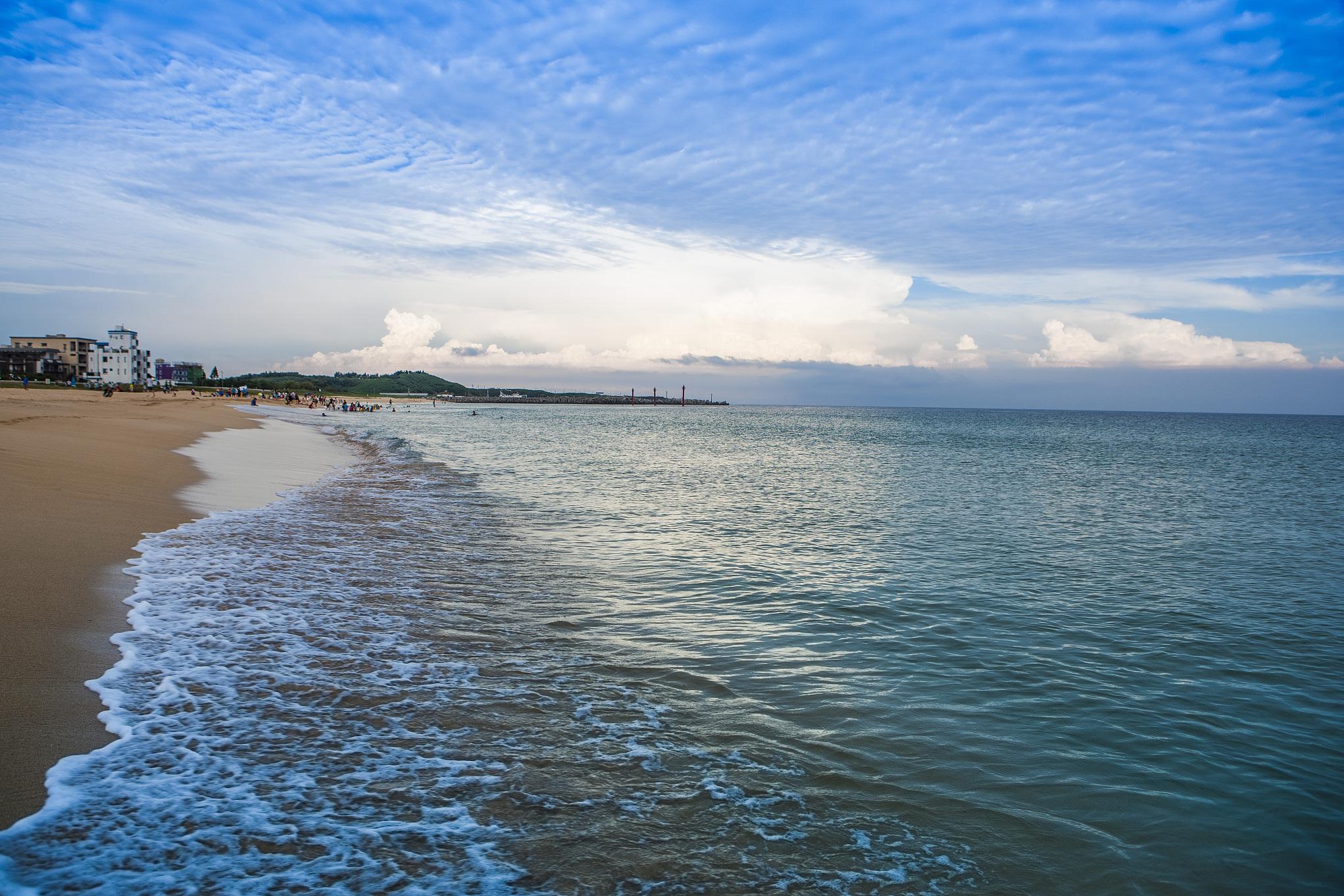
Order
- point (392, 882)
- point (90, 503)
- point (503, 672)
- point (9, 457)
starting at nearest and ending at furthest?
point (392, 882) < point (503, 672) < point (90, 503) < point (9, 457)

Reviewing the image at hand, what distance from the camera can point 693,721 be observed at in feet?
24.3

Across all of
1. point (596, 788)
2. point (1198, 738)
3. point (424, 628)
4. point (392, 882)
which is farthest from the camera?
point (424, 628)

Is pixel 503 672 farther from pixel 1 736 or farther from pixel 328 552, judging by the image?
pixel 328 552

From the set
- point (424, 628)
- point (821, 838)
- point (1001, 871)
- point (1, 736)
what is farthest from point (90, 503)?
point (1001, 871)

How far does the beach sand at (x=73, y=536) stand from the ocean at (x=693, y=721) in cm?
30

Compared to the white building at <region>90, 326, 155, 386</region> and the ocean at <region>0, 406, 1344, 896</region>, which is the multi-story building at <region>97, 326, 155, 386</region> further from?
the ocean at <region>0, 406, 1344, 896</region>

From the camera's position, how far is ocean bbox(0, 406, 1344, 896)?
16.4 ft

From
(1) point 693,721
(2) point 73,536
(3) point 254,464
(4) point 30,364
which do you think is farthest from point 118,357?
(1) point 693,721

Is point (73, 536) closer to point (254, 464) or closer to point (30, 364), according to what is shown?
point (254, 464)

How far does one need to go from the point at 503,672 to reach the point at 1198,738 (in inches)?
297

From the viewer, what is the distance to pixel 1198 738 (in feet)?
25.2

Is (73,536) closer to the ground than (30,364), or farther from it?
closer to the ground

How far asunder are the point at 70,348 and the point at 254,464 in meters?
164

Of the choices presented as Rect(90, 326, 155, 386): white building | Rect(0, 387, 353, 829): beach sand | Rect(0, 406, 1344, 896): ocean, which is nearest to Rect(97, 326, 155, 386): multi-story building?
Rect(90, 326, 155, 386): white building
